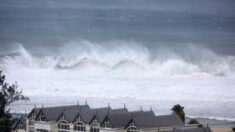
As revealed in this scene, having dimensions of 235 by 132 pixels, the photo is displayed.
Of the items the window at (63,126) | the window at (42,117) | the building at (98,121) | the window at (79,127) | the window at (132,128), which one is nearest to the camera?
the window at (132,128)

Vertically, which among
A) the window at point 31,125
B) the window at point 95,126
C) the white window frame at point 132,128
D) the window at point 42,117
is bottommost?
the white window frame at point 132,128

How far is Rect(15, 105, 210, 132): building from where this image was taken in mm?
42406

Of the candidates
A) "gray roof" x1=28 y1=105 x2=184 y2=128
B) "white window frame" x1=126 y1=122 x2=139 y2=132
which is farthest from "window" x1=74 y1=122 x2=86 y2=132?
"white window frame" x1=126 y1=122 x2=139 y2=132

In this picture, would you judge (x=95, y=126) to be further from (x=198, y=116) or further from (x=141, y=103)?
(x=141, y=103)

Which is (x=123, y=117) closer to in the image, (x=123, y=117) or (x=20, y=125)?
(x=123, y=117)

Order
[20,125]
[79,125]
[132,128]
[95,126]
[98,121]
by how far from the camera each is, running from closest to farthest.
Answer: [132,128] < [98,121] < [95,126] < [79,125] < [20,125]

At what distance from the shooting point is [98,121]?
148 feet

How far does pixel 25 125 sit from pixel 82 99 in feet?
85.8

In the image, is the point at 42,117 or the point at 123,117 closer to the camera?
the point at 123,117

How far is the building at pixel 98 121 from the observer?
42406 mm

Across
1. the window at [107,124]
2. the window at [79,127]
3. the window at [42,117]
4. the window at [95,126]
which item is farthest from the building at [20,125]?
the window at [107,124]

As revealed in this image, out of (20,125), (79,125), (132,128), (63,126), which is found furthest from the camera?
(20,125)

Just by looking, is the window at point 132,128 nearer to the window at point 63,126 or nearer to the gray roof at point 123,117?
the gray roof at point 123,117

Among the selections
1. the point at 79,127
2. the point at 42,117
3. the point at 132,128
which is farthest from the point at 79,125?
the point at 132,128
